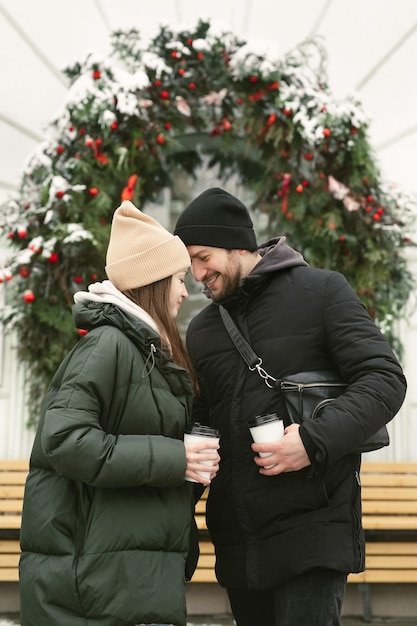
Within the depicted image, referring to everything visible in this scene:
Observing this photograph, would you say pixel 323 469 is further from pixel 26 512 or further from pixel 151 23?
pixel 151 23

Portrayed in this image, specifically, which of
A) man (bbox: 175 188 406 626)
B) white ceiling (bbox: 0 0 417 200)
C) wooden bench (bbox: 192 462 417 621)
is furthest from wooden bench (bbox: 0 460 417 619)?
white ceiling (bbox: 0 0 417 200)

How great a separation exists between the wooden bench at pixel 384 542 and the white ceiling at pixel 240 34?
7.68 ft

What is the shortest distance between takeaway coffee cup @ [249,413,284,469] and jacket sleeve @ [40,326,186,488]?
23cm

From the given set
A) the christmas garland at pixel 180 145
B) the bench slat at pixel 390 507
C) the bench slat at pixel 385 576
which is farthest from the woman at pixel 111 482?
the christmas garland at pixel 180 145

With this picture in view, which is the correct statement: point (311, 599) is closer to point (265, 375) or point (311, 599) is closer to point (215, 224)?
point (265, 375)

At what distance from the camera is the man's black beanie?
2031 millimetres

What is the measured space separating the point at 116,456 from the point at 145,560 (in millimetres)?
259

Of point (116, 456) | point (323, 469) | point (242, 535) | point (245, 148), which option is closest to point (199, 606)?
point (242, 535)

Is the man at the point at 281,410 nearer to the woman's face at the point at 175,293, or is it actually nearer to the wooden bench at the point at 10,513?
the woman's face at the point at 175,293

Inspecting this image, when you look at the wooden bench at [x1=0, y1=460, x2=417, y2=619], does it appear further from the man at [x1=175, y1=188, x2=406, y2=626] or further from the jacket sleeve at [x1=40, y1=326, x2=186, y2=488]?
the jacket sleeve at [x1=40, y1=326, x2=186, y2=488]

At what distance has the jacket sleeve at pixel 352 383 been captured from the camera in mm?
1706

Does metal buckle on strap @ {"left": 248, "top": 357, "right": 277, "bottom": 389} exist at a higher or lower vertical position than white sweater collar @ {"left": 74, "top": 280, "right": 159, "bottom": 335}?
lower

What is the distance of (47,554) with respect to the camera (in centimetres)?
152

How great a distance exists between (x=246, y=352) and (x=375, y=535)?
7.80 feet
